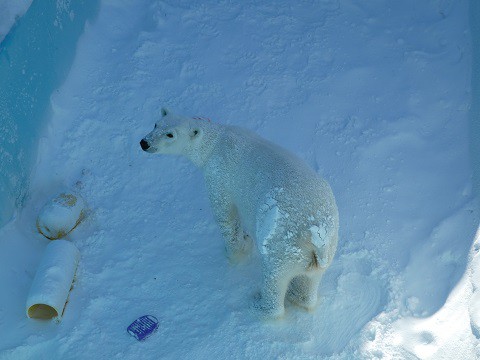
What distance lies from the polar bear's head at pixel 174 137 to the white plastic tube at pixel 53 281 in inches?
35.5

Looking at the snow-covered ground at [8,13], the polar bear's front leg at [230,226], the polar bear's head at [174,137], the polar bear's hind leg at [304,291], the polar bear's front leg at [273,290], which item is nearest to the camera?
the polar bear's front leg at [273,290]

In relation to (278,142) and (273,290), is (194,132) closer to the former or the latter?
(273,290)

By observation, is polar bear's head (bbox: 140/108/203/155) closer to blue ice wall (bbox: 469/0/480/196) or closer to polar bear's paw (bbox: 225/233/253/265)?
polar bear's paw (bbox: 225/233/253/265)

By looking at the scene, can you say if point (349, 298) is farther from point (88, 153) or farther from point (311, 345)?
point (88, 153)

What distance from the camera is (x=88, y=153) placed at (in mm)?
4047

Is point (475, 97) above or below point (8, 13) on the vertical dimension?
above

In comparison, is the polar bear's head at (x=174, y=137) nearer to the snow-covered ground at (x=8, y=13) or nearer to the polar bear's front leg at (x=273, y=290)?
the polar bear's front leg at (x=273, y=290)

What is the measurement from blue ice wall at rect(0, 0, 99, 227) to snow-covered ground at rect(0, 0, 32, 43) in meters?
0.04

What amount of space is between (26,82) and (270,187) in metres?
2.15

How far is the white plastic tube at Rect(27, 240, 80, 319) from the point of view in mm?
3061

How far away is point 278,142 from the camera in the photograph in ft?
13.2

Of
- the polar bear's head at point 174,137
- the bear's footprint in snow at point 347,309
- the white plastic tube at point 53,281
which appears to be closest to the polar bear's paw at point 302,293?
the bear's footprint in snow at point 347,309

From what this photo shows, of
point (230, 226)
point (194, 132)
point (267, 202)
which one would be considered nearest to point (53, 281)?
point (230, 226)

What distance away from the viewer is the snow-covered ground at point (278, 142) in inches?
118
